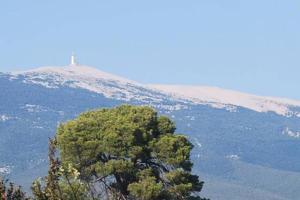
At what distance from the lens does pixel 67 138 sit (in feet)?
161

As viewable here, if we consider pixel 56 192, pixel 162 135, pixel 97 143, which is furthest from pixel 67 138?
pixel 56 192

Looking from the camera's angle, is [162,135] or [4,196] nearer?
[4,196]

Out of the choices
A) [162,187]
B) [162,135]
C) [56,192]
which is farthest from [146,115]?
[56,192]

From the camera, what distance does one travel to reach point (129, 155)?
1919 inches

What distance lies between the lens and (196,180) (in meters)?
50.7

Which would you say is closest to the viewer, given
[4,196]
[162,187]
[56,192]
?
[4,196]

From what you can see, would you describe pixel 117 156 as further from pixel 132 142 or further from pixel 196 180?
pixel 196 180

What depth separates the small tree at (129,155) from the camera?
158 ft

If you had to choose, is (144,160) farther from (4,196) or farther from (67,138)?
(4,196)

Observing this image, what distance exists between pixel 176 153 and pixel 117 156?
108 inches

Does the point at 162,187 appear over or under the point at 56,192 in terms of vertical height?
under

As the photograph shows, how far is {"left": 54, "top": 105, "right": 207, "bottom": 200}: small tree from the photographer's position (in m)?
48.0

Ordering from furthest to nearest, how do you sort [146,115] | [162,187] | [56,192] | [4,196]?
[146,115] < [162,187] < [56,192] < [4,196]

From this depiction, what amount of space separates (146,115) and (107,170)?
4369 mm
